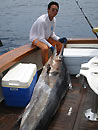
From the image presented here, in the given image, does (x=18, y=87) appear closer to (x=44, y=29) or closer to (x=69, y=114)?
(x=69, y=114)

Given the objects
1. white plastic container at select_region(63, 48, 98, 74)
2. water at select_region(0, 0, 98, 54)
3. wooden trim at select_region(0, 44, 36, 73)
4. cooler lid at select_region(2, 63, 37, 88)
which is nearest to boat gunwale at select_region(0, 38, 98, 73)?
wooden trim at select_region(0, 44, 36, 73)

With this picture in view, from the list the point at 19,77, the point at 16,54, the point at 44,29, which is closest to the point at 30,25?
the point at 44,29

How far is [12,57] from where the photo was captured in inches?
131

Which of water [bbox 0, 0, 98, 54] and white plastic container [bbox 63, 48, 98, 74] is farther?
water [bbox 0, 0, 98, 54]

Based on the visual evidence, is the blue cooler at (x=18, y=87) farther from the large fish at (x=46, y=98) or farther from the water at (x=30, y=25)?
the water at (x=30, y=25)

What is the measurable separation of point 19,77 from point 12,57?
56cm

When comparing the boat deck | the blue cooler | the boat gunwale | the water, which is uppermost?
the boat gunwale

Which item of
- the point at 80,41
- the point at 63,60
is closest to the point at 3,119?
the point at 63,60

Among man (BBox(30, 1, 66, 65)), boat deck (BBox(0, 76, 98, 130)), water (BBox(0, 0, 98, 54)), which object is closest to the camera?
boat deck (BBox(0, 76, 98, 130))

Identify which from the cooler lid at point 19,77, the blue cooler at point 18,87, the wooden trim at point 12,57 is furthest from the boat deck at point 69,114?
the wooden trim at point 12,57

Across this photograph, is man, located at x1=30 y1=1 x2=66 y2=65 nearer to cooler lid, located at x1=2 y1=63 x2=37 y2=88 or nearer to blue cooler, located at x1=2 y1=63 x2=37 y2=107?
cooler lid, located at x1=2 y1=63 x2=37 y2=88

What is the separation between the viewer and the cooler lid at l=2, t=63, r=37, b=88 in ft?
9.25

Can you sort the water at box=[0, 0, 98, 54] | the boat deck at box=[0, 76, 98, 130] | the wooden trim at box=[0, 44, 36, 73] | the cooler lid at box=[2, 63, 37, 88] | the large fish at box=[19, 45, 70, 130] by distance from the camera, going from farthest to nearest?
the water at box=[0, 0, 98, 54] < the wooden trim at box=[0, 44, 36, 73] < the cooler lid at box=[2, 63, 37, 88] < the boat deck at box=[0, 76, 98, 130] < the large fish at box=[19, 45, 70, 130]

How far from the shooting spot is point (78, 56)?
382 cm
